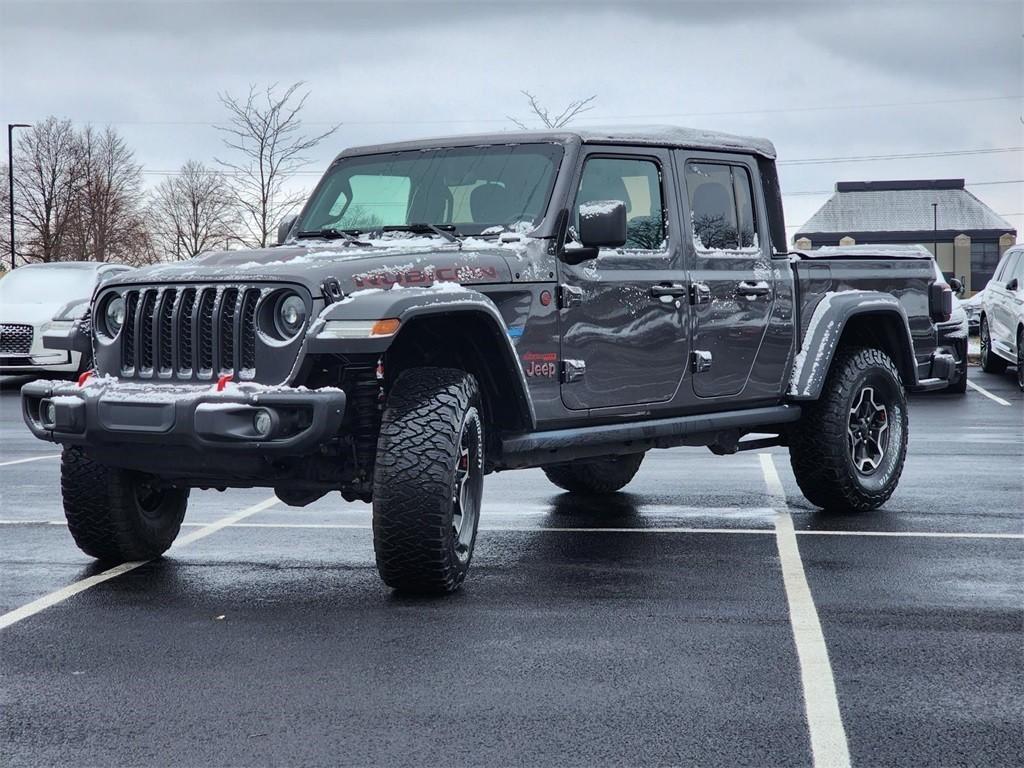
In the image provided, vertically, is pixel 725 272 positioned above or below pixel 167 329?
above

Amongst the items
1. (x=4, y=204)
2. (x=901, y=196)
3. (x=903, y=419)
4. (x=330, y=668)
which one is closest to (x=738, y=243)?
(x=903, y=419)

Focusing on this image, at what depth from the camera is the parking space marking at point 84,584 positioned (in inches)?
243

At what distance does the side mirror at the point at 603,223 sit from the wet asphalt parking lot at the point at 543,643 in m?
1.60

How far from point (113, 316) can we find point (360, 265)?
1.25 m

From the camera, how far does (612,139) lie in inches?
308

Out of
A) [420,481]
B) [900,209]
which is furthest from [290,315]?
[900,209]

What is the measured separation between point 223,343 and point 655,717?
2655 millimetres

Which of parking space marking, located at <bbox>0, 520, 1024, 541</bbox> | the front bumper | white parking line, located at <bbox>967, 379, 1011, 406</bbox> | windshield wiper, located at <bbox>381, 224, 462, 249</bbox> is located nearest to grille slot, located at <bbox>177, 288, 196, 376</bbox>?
the front bumper

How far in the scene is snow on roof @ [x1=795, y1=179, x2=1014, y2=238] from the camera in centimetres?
7994

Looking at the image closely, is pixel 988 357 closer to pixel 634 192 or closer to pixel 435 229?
pixel 634 192

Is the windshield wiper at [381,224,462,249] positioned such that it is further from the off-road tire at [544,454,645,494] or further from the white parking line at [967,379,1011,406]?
the white parking line at [967,379,1011,406]

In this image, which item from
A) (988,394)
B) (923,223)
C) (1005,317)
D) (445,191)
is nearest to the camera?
(445,191)

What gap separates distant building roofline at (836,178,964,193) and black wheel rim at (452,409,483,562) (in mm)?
78837

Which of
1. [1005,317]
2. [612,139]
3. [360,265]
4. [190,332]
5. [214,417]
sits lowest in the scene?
[1005,317]
